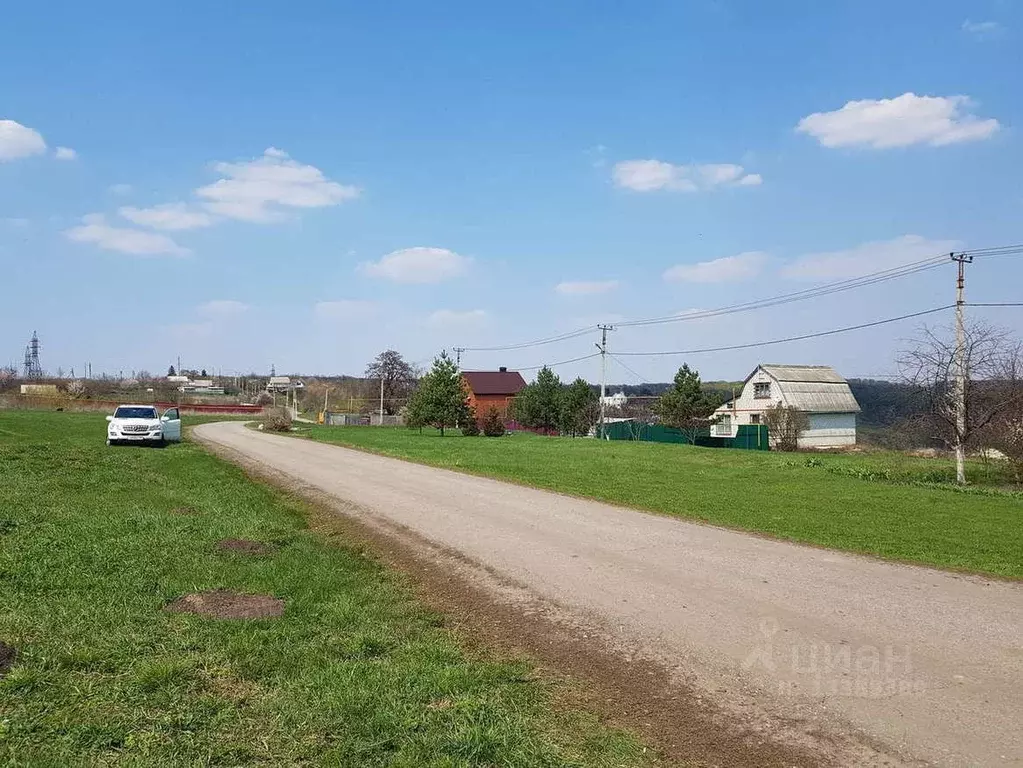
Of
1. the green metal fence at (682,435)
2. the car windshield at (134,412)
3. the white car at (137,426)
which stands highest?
the car windshield at (134,412)

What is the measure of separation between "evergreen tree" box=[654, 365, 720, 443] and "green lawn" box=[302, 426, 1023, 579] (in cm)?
2087

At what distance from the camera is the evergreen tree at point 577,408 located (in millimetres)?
67438

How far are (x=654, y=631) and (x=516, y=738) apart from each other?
2.50 metres

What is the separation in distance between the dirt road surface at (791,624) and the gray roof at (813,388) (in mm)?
52950

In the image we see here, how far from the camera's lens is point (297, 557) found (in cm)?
930

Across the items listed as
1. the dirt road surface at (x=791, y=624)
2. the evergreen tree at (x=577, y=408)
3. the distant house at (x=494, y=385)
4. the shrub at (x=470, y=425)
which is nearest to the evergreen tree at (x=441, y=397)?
the shrub at (x=470, y=425)

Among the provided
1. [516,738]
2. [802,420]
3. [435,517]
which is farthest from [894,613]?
[802,420]

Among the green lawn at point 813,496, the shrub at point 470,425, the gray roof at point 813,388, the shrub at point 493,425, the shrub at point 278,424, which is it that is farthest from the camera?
the gray roof at point 813,388

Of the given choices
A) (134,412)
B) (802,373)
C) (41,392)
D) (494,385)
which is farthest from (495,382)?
(134,412)

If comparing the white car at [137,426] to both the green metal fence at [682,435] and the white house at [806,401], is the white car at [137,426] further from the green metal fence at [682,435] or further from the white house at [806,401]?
the white house at [806,401]

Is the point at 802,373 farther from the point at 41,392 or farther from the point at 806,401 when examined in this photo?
the point at 41,392

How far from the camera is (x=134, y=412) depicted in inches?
1192

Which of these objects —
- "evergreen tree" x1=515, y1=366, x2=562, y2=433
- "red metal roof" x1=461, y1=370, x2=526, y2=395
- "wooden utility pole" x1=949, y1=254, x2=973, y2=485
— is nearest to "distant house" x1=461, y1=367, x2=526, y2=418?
"red metal roof" x1=461, y1=370, x2=526, y2=395

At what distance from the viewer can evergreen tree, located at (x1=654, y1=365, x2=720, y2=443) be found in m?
53.9
